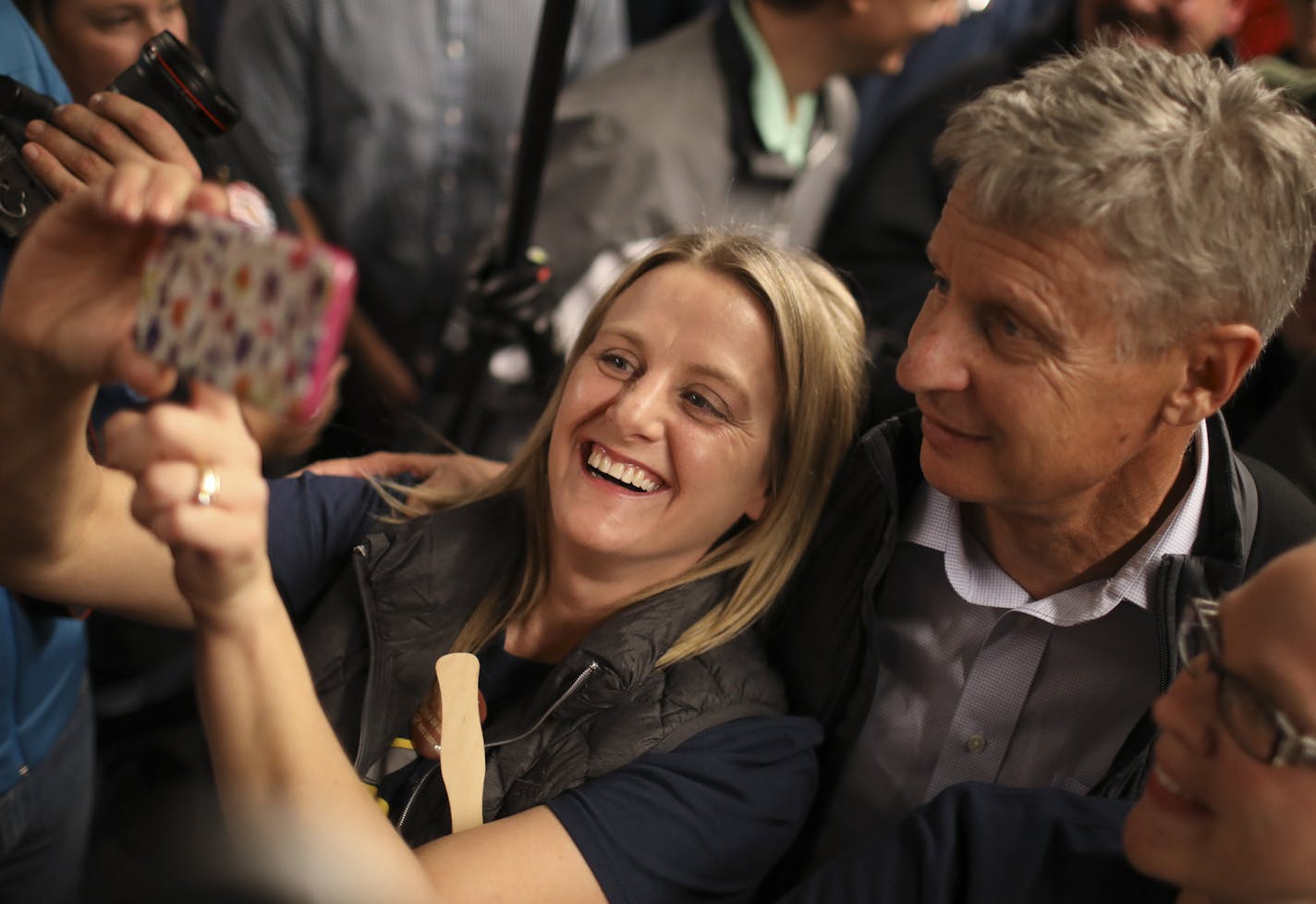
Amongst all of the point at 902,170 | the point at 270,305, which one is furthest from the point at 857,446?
the point at 902,170

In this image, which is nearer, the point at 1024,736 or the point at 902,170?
the point at 1024,736

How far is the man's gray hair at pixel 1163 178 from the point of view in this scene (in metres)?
1.15

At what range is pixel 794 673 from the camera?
1.43 meters

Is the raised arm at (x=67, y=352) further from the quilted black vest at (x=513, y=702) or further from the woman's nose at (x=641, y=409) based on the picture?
the woman's nose at (x=641, y=409)

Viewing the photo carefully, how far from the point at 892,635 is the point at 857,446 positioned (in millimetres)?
220

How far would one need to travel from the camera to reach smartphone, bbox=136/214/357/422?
2.71 feet

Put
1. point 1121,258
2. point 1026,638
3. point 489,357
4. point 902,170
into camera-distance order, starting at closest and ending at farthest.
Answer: point 1121,258, point 1026,638, point 489,357, point 902,170

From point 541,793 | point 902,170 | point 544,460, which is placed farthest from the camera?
point 902,170

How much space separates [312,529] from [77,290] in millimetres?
496

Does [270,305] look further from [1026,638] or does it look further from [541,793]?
[1026,638]

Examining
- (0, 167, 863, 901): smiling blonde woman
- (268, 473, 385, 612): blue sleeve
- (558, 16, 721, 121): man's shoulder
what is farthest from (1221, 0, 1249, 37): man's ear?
(268, 473, 385, 612): blue sleeve

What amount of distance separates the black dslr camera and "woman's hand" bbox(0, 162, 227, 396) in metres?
0.25

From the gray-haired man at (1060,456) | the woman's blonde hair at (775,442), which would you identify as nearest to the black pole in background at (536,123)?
the woman's blonde hair at (775,442)

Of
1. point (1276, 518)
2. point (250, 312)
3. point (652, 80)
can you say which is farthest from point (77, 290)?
point (652, 80)
